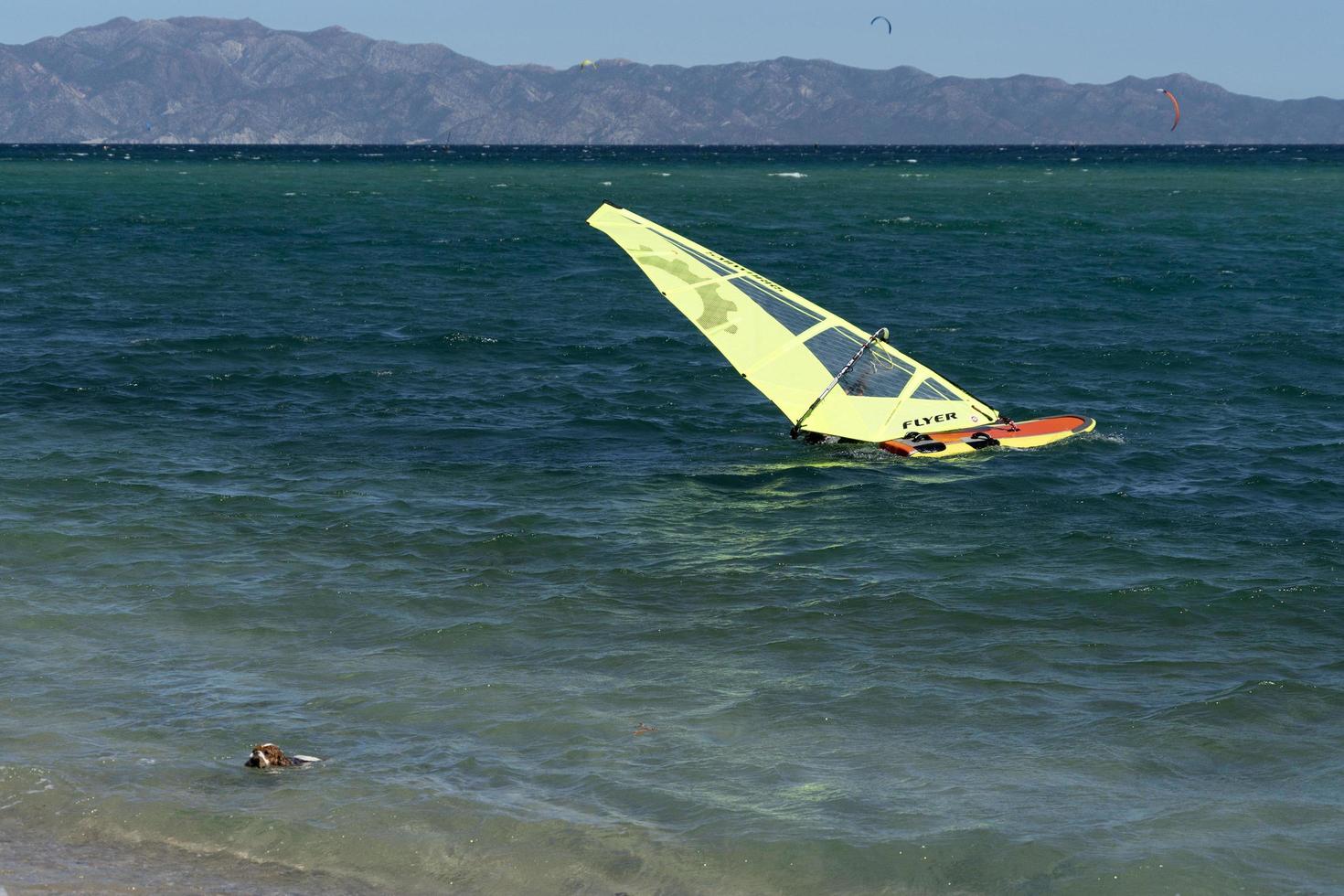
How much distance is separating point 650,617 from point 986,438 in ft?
31.6

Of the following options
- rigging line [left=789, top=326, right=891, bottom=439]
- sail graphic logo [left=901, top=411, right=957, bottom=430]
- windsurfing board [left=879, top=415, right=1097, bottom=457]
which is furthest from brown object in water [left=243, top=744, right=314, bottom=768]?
sail graphic logo [left=901, top=411, right=957, bottom=430]

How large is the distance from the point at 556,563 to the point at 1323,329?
28.6m

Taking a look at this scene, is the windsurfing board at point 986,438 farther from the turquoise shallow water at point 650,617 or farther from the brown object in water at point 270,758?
the brown object in water at point 270,758

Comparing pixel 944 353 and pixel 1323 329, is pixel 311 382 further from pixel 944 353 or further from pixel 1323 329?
pixel 1323 329

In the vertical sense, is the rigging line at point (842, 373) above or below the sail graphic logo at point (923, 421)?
above

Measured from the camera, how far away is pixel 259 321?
128ft

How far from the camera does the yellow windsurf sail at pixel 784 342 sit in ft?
74.3

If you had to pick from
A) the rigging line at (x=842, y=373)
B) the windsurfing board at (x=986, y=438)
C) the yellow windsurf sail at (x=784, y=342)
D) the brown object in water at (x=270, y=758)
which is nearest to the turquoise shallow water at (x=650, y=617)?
the brown object in water at (x=270, y=758)

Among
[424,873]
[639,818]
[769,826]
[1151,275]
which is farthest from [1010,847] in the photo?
[1151,275]

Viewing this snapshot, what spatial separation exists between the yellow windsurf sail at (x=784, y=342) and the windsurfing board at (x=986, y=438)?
402 mm

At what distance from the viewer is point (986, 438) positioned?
23.8 meters

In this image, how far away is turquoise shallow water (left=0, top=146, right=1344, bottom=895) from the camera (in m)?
10.8

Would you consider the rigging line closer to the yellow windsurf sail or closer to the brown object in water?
the yellow windsurf sail

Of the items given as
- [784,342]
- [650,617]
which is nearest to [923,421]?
[784,342]
